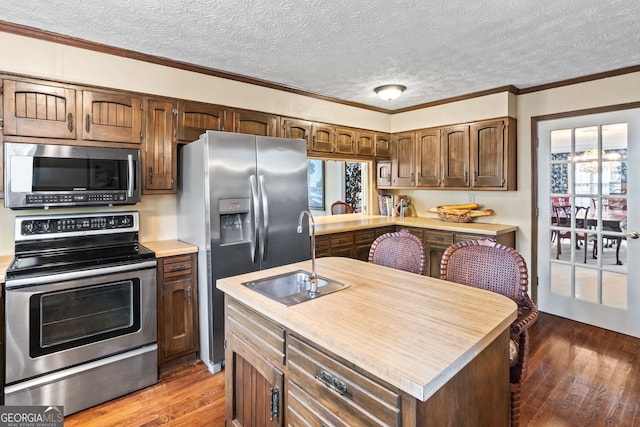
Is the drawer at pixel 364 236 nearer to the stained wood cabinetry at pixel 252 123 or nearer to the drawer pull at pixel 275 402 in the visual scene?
the stained wood cabinetry at pixel 252 123

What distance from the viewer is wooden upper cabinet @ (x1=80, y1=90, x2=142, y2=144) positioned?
101 inches

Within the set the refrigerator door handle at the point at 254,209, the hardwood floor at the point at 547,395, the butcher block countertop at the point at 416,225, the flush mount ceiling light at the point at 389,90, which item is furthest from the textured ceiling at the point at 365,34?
the hardwood floor at the point at 547,395

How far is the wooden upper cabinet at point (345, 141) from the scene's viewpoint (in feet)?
14.0

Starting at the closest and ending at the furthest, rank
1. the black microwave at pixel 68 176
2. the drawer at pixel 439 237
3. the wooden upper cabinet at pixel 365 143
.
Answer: the black microwave at pixel 68 176, the drawer at pixel 439 237, the wooden upper cabinet at pixel 365 143

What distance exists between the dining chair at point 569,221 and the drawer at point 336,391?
3.54 m

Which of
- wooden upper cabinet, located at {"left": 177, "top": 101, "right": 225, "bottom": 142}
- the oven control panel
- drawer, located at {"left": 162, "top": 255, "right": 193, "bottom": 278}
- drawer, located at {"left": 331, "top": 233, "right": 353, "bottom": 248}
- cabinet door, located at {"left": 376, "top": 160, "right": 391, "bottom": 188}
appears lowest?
drawer, located at {"left": 162, "top": 255, "right": 193, "bottom": 278}

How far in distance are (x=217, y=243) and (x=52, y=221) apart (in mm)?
1153

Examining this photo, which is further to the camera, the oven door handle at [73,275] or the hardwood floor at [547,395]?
the hardwood floor at [547,395]

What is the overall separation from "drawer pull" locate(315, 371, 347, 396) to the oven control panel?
2271 mm

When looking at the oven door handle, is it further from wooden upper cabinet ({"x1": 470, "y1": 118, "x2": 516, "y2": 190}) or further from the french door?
the french door

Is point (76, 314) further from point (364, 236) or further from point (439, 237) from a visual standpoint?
point (439, 237)

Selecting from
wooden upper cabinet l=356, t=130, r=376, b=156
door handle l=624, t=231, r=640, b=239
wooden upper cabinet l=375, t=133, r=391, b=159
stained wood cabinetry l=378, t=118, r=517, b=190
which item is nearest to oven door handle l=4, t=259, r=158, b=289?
wooden upper cabinet l=356, t=130, r=376, b=156

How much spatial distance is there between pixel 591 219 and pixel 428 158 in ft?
5.93

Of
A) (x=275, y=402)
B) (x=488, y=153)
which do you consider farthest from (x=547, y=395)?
(x=488, y=153)
